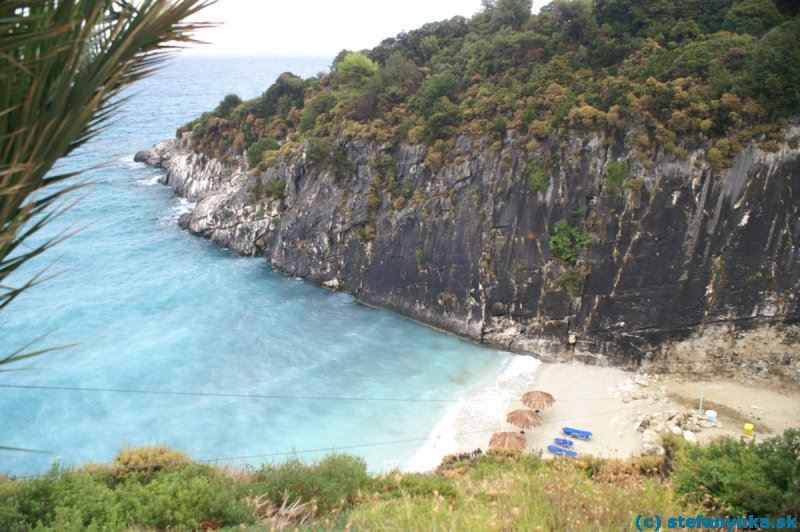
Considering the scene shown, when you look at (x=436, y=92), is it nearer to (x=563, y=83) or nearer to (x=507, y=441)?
(x=563, y=83)

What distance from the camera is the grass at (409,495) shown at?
20.4 feet

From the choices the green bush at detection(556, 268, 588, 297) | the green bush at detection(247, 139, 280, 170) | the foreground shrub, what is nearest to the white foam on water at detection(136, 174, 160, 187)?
the green bush at detection(247, 139, 280, 170)

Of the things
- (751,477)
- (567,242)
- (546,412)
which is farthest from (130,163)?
(751,477)

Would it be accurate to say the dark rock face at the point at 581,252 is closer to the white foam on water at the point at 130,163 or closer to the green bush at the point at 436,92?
the green bush at the point at 436,92

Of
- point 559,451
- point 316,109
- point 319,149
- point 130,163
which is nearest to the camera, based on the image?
point 559,451

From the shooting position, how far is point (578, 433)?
17047mm

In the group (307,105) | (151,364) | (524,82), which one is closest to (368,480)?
(151,364)

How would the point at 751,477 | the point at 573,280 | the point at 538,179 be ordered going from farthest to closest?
the point at 538,179 → the point at 573,280 → the point at 751,477

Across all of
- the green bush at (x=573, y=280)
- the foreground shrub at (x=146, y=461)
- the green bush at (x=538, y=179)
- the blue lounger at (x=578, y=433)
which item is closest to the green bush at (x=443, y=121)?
the green bush at (x=538, y=179)

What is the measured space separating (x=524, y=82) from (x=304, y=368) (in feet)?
62.5

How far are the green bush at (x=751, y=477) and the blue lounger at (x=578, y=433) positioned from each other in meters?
7.41

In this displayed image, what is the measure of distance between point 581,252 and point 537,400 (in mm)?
7466

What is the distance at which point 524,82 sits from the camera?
2759 centimetres

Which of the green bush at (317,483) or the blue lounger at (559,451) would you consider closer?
the green bush at (317,483)
